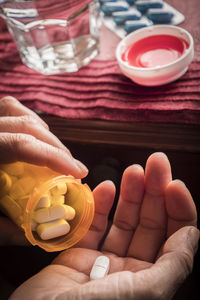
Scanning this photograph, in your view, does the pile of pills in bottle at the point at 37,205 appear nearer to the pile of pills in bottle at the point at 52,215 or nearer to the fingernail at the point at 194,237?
the pile of pills in bottle at the point at 52,215

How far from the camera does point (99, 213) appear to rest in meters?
0.59

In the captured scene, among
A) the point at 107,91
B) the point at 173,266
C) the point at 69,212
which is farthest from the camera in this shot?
the point at 107,91

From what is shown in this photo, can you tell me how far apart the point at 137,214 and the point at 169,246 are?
14 cm

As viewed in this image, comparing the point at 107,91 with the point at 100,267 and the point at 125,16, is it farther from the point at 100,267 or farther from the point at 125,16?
the point at 100,267

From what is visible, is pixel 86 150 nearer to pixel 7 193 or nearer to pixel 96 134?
pixel 96 134

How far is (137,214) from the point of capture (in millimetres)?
574

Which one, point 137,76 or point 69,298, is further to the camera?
point 137,76

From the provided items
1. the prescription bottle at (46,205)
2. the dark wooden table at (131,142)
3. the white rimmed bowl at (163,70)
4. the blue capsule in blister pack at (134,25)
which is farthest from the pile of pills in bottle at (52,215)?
the blue capsule in blister pack at (134,25)

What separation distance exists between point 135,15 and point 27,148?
→ 0.41 meters

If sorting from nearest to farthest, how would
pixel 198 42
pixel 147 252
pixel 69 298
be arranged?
1. pixel 69 298
2. pixel 147 252
3. pixel 198 42

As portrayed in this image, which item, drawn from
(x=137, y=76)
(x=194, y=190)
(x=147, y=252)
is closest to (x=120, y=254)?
(x=147, y=252)

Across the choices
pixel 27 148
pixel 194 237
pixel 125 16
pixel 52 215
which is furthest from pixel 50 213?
pixel 125 16

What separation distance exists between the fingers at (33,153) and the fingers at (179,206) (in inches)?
6.1

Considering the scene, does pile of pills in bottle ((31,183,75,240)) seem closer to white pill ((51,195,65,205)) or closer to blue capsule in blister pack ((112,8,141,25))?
white pill ((51,195,65,205))
